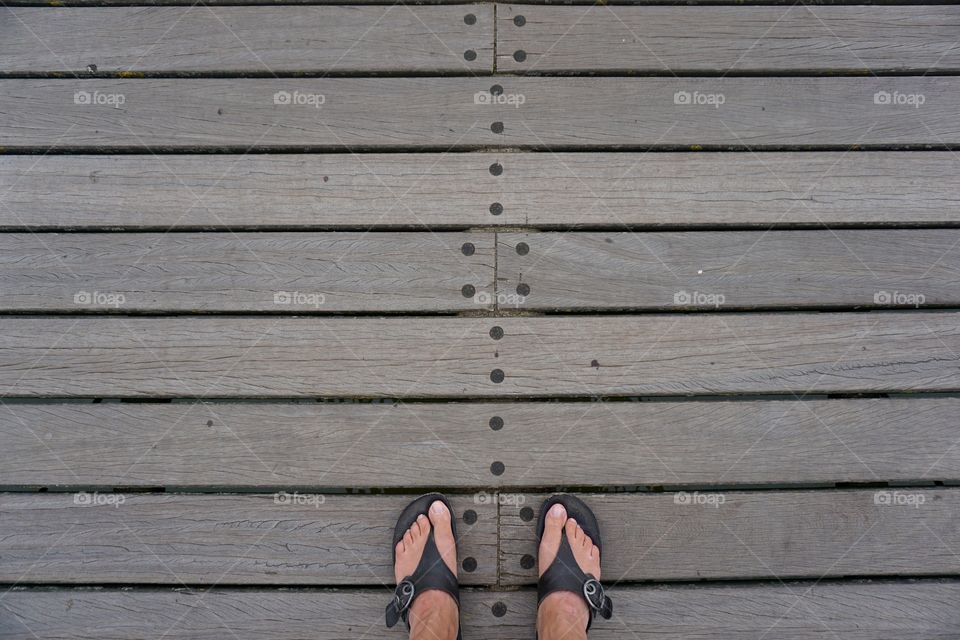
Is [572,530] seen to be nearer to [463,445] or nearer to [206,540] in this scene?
[463,445]

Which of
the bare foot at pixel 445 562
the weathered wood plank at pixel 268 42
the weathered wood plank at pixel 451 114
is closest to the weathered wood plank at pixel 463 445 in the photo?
the bare foot at pixel 445 562

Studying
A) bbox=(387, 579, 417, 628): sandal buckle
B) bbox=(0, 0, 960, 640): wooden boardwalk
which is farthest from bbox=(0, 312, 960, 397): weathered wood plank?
bbox=(387, 579, 417, 628): sandal buckle

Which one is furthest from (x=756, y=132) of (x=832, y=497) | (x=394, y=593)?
(x=394, y=593)

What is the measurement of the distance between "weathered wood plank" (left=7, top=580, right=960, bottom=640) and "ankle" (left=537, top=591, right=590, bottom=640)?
0.26 feet

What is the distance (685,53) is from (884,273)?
1004 mm

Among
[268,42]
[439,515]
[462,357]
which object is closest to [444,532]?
[439,515]

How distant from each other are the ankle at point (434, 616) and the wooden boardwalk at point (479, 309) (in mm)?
94

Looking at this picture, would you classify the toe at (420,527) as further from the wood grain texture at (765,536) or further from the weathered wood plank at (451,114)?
the weathered wood plank at (451,114)

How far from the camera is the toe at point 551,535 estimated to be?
1.56m

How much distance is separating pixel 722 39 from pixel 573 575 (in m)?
1.86

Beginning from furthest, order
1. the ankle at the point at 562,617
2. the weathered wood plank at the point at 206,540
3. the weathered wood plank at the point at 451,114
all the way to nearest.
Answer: the weathered wood plank at the point at 451,114
the weathered wood plank at the point at 206,540
the ankle at the point at 562,617

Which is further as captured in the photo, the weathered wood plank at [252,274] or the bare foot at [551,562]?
the weathered wood plank at [252,274]

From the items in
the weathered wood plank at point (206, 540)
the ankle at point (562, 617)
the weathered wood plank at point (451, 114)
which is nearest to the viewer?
the ankle at point (562, 617)

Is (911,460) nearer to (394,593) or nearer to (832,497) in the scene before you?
(832,497)
